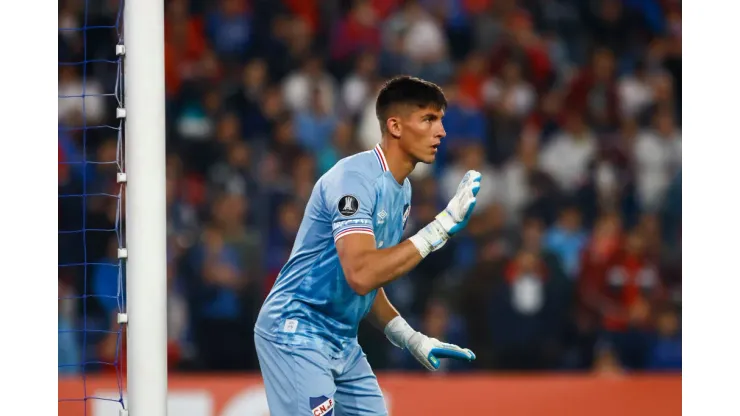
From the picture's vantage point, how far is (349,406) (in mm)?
4762

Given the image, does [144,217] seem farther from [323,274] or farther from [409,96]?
[409,96]

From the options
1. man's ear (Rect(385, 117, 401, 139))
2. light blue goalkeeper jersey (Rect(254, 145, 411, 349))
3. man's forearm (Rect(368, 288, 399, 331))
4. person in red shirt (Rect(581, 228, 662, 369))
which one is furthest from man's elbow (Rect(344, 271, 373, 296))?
person in red shirt (Rect(581, 228, 662, 369))

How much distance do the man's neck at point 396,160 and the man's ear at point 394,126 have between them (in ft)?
0.15

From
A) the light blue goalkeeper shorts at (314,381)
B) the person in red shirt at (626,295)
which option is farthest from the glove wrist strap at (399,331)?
the person in red shirt at (626,295)

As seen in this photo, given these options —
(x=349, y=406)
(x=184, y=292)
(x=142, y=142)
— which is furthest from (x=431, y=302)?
(x=142, y=142)

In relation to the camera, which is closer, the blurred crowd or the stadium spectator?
the blurred crowd

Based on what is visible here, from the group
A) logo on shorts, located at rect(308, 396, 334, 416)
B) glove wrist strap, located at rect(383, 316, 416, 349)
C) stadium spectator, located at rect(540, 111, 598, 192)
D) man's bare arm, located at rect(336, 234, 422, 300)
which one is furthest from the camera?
stadium spectator, located at rect(540, 111, 598, 192)

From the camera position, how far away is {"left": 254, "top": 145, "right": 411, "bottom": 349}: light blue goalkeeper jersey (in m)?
4.53

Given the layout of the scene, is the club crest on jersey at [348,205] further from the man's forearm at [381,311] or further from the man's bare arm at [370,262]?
the man's forearm at [381,311]

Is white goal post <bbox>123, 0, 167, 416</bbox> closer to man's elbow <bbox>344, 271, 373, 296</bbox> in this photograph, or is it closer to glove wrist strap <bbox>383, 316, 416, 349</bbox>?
man's elbow <bbox>344, 271, 373, 296</bbox>

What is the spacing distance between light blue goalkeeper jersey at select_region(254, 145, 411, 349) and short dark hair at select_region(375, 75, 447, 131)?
0.21 metres

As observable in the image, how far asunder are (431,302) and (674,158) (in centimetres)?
301

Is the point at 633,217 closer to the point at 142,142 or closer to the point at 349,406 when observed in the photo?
the point at 349,406

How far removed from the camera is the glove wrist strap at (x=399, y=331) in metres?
5.01
